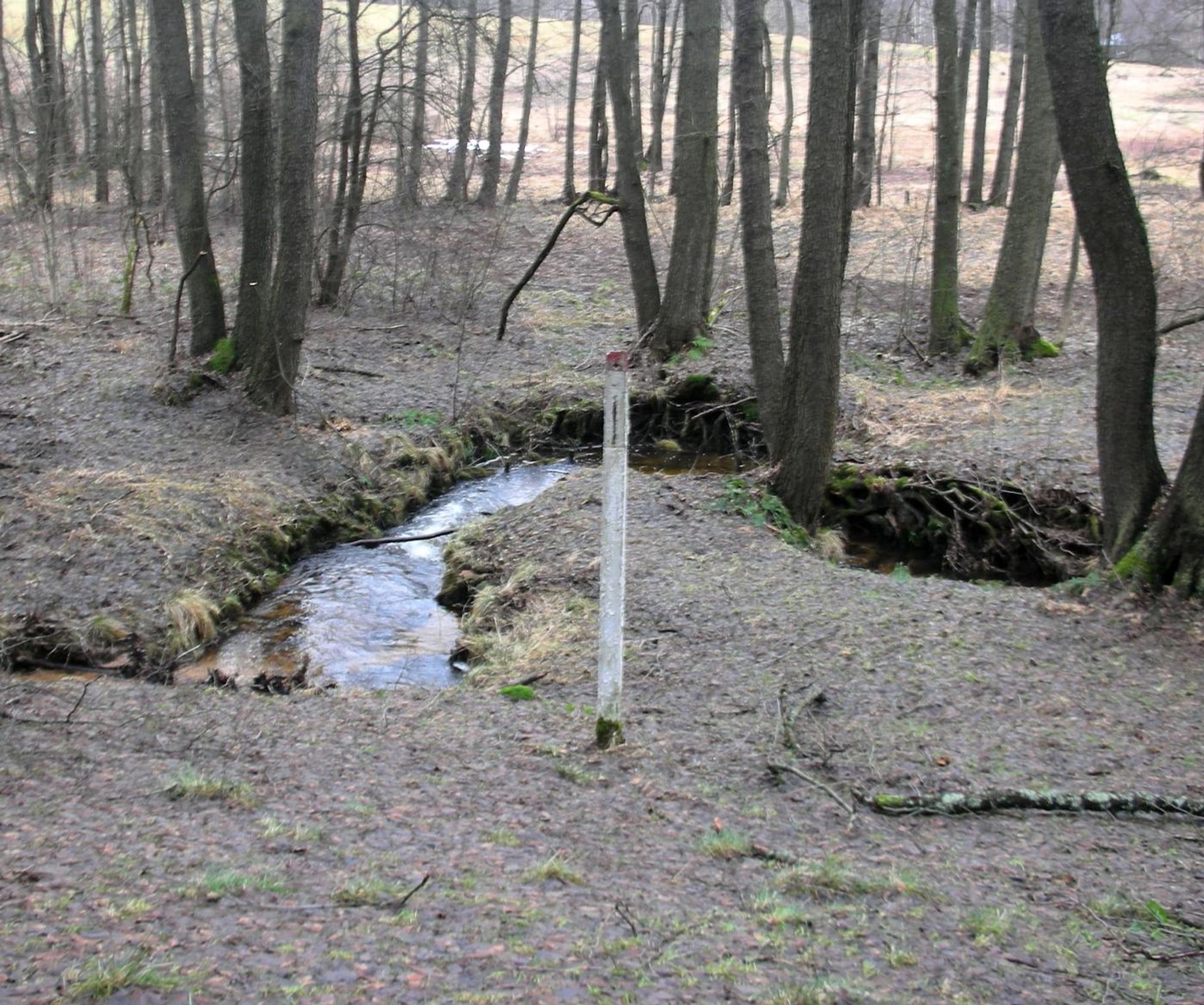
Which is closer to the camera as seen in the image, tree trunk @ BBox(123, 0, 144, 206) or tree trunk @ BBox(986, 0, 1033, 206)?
tree trunk @ BBox(123, 0, 144, 206)

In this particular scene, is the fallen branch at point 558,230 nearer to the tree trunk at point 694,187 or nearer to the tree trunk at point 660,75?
the tree trunk at point 694,187

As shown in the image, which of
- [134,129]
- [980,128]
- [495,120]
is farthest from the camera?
[495,120]

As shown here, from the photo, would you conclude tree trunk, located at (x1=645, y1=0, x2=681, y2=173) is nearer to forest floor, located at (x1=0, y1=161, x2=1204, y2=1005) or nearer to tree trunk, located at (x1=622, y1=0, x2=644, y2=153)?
tree trunk, located at (x1=622, y1=0, x2=644, y2=153)

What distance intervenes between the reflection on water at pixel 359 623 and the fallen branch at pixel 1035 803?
401 cm

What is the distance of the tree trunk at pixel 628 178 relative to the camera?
17500 millimetres

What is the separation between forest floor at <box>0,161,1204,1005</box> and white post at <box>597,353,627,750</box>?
0.79 feet

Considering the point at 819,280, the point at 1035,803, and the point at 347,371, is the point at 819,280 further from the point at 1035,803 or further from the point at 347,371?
the point at 347,371

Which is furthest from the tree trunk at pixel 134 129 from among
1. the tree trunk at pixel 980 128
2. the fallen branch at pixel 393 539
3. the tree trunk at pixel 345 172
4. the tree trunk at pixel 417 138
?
the tree trunk at pixel 980 128

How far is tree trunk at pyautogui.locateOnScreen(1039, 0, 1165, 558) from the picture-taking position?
8.15m

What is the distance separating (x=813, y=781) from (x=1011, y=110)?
84.9ft

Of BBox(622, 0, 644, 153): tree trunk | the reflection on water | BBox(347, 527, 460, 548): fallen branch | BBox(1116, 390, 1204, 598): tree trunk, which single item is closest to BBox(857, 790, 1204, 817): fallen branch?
BBox(1116, 390, 1204, 598): tree trunk

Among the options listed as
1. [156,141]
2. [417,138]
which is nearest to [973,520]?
[417,138]

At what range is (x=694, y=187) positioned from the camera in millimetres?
16922

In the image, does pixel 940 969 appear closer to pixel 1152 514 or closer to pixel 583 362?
pixel 1152 514
